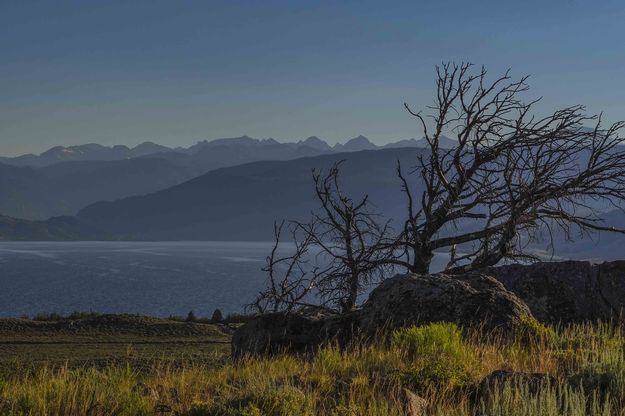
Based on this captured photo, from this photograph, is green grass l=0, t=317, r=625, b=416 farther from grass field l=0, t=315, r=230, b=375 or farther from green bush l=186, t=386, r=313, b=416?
grass field l=0, t=315, r=230, b=375

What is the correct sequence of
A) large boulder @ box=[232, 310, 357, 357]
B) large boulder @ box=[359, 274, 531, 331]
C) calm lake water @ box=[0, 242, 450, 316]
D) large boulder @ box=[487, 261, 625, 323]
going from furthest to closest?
calm lake water @ box=[0, 242, 450, 316] < large boulder @ box=[487, 261, 625, 323] < large boulder @ box=[232, 310, 357, 357] < large boulder @ box=[359, 274, 531, 331]

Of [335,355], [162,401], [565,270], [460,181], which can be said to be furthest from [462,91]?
[162,401]

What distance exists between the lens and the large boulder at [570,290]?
45.2 feet

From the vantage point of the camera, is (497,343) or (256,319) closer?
(497,343)

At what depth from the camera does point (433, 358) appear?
812cm

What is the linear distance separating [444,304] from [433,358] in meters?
3.46

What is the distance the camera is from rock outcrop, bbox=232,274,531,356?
444 inches

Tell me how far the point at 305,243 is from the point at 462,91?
759 centimetres

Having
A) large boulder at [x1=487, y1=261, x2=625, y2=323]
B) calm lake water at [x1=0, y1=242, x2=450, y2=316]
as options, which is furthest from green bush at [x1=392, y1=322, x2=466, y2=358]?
calm lake water at [x1=0, y1=242, x2=450, y2=316]

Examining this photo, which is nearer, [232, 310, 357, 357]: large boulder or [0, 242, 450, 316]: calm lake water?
[232, 310, 357, 357]: large boulder

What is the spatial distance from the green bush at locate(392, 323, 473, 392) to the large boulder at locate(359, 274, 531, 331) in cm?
107

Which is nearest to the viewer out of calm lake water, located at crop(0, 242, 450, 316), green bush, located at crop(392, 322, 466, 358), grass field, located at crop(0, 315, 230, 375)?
green bush, located at crop(392, 322, 466, 358)

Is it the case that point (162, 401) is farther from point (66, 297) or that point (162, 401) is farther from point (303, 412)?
point (66, 297)

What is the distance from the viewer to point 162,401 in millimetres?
7152
